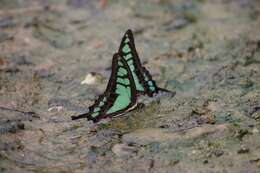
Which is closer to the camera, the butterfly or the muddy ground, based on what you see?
the muddy ground

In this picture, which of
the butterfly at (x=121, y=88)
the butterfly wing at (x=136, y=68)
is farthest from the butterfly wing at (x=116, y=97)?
the butterfly wing at (x=136, y=68)

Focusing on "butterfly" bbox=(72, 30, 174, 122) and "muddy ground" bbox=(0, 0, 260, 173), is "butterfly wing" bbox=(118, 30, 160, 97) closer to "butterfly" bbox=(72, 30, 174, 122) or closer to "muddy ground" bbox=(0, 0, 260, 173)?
"butterfly" bbox=(72, 30, 174, 122)

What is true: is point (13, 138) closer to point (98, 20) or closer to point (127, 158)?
point (127, 158)

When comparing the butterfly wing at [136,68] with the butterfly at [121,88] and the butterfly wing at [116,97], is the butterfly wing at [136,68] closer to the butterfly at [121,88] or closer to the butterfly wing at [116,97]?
the butterfly at [121,88]

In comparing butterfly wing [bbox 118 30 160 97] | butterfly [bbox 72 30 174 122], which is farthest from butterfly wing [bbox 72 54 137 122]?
butterfly wing [bbox 118 30 160 97]

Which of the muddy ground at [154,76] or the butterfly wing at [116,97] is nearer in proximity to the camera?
the muddy ground at [154,76]

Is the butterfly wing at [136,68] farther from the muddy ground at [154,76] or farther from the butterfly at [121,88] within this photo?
the muddy ground at [154,76]
